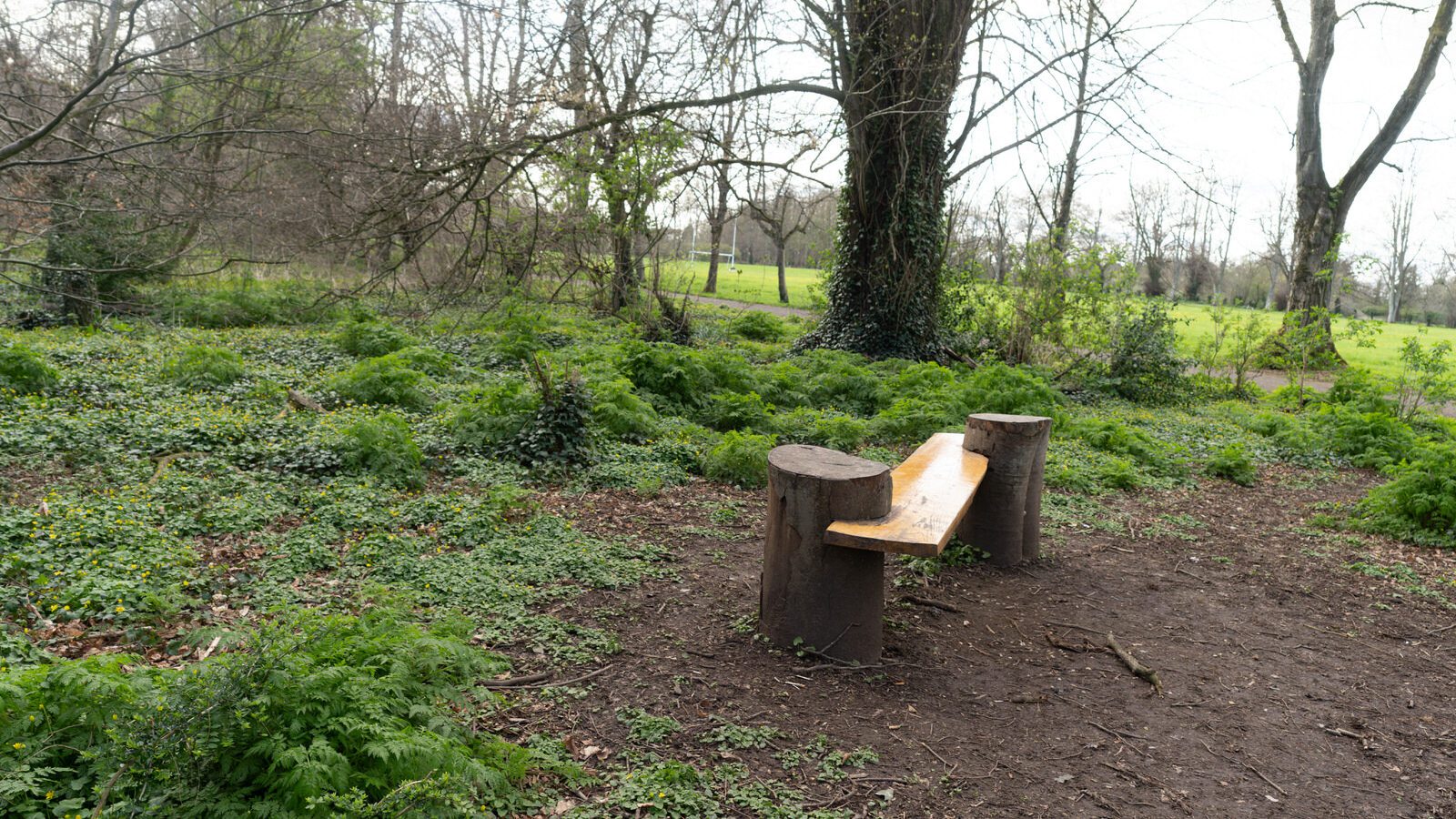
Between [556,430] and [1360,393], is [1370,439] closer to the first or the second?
[1360,393]

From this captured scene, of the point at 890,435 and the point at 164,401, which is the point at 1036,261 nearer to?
the point at 890,435

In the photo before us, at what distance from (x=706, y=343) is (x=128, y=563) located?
10088 mm

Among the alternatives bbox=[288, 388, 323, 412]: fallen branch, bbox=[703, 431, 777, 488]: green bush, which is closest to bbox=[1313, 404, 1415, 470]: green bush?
bbox=[703, 431, 777, 488]: green bush

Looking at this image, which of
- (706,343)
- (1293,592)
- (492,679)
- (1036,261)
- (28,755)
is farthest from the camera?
(706,343)

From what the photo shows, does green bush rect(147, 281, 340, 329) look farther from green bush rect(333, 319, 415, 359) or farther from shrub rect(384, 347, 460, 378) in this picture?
shrub rect(384, 347, 460, 378)

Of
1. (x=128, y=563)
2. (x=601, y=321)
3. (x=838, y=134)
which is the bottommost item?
(x=128, y=563)

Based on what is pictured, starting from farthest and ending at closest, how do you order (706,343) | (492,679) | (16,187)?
1. (706,343)
2. (16,187)
3. (492,679)

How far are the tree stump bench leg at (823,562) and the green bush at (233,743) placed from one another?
1.52 meters

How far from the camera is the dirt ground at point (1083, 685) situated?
307cm

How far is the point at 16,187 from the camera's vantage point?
655 cm

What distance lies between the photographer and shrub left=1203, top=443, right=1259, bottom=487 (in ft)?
25.8

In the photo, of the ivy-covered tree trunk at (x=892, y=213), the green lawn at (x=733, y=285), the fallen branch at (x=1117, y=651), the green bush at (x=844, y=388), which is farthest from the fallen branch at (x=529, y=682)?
the green lawn at (x=733, y=285)

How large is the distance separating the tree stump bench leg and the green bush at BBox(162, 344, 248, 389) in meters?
6.68

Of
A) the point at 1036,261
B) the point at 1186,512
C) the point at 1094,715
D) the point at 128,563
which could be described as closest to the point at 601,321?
the point at 1036,261
